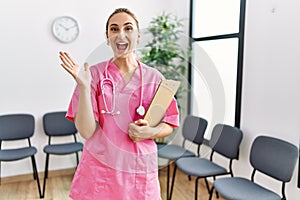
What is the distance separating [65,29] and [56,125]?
1069 millimetres

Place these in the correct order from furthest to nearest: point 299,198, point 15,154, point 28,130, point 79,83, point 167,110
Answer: point 28,130
point 15,154
point 299,198
point 167,110
point 79,83

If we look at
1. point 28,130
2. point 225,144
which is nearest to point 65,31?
point 28,130

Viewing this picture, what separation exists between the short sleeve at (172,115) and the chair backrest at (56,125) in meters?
2.35

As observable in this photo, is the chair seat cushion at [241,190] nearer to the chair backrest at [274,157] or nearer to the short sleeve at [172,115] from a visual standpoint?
the chair backrest at [274,157]

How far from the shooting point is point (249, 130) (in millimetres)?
2500

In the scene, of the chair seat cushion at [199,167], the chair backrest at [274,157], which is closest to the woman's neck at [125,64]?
the chair backrest at [274,157]

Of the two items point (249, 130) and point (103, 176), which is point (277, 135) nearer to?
point (249, 130)

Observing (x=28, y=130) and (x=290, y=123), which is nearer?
(x=290, y=123)

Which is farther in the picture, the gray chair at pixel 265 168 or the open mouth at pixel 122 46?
the gray chair at pixel 265 168

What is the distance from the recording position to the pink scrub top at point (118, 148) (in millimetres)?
862

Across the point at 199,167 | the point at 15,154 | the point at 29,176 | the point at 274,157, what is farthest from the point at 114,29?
the point at 29,176

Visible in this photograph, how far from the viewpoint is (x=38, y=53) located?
3.08m

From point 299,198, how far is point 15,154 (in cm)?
244

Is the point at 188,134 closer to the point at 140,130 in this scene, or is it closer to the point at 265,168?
the point at 140,130
